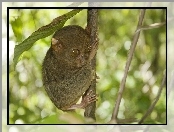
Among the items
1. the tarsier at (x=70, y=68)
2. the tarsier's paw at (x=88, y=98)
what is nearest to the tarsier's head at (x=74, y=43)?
the tarsier at (x=70, y=68)

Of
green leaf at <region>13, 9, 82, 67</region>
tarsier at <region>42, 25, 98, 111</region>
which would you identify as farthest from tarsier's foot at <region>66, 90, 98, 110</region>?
green leaf at <region>13, 9, 82, 67</region>

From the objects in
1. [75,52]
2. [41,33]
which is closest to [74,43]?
[75,52]

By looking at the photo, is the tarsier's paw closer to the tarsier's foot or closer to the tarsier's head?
the tarsier's foot

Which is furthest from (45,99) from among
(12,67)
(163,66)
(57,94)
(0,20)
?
A: (163,66)

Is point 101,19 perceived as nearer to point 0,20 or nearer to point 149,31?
point 149,31

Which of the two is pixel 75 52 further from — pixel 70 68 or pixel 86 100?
pixel 86 100

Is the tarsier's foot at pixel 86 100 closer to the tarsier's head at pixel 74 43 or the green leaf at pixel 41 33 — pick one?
the tarsier's head at pixel 74 43
